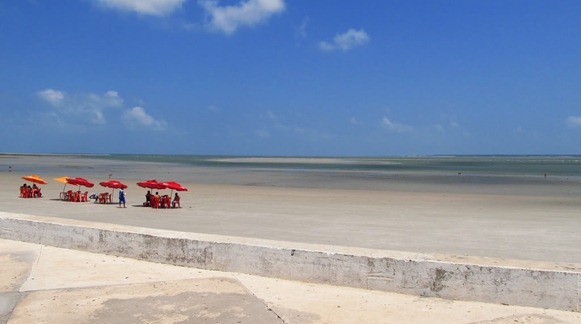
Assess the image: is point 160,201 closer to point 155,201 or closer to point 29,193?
point 155,201

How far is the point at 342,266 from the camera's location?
584 cm

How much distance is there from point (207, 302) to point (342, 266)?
1560mm

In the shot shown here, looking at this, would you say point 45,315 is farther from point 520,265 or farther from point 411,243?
point 411,243

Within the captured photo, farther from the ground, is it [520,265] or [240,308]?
[520,265]

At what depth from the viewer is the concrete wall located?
5113mm

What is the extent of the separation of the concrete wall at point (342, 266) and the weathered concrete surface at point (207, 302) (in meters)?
0.11

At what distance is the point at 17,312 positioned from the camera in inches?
197

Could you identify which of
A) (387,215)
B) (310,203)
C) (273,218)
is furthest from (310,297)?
(310,203)

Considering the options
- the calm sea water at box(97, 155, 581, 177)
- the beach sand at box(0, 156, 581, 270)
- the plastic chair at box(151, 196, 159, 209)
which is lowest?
the beach sand at box(0, 156, 581, 270)

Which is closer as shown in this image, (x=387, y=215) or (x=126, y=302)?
(x=126, y=302)

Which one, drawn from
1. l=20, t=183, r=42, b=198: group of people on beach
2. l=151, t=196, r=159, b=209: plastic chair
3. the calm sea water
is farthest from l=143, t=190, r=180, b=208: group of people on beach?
the calm sea water

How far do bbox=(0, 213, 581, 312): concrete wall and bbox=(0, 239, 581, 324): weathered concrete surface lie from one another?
107 millimetres

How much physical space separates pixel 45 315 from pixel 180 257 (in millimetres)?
2033

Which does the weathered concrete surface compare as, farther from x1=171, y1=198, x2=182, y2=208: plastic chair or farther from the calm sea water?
the calm sea water
